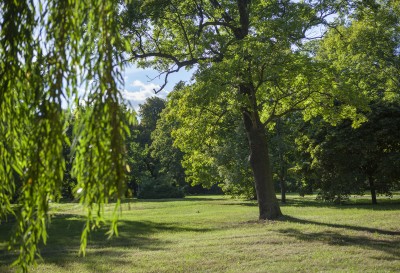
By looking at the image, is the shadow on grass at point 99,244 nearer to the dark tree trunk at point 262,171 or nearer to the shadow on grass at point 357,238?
the dark tree trunk at point 262,171

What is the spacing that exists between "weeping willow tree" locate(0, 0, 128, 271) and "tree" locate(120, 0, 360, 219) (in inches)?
475

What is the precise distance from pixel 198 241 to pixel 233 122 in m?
16.8

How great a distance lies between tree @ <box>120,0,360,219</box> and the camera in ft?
50.8

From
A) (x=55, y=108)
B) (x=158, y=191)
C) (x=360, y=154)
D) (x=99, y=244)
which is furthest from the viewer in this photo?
(x=158, y=191)

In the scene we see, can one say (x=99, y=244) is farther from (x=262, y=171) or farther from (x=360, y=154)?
(x=360, y=154)

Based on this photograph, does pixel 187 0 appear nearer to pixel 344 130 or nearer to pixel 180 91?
pixel 180 91

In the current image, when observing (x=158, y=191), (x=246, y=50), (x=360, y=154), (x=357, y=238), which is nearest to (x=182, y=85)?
(x=246, y=50)

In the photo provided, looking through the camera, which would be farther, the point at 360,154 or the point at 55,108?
the point at 360,154

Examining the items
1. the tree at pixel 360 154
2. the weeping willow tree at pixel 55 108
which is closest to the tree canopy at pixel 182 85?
the weeping willow tree at pixel 55 108

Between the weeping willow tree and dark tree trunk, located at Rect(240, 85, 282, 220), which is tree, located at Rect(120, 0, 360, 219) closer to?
dark tree trunk, located at Rect(240, 85, 282, 220)

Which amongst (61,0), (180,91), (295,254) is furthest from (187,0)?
(61,0)

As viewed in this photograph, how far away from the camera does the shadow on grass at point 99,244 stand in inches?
446

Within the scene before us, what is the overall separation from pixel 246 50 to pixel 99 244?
8.25m

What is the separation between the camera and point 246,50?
15531mm
